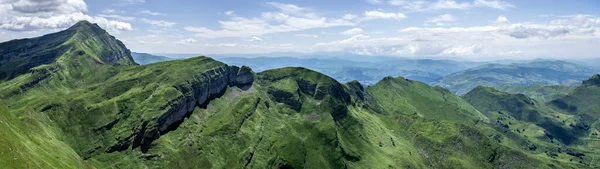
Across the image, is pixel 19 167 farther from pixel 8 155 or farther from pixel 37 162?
pixel 37 162

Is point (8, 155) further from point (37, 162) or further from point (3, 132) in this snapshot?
point (3, 132)

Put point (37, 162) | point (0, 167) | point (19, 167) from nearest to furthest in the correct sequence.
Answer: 1. point (0, 167)
2. point (19, 167)
3. point (37, 162)

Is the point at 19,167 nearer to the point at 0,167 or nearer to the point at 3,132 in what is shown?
the point at 0,167

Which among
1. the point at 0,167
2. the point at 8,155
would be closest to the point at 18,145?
the point at 8,155

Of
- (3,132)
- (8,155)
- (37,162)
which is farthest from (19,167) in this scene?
(3,132)

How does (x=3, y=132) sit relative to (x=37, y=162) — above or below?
above

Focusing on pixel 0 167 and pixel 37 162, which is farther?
pixel 37 162

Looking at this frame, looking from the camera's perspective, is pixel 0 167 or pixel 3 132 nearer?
pixel 0 167

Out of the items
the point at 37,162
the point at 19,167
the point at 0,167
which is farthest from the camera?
the point at 37,162
